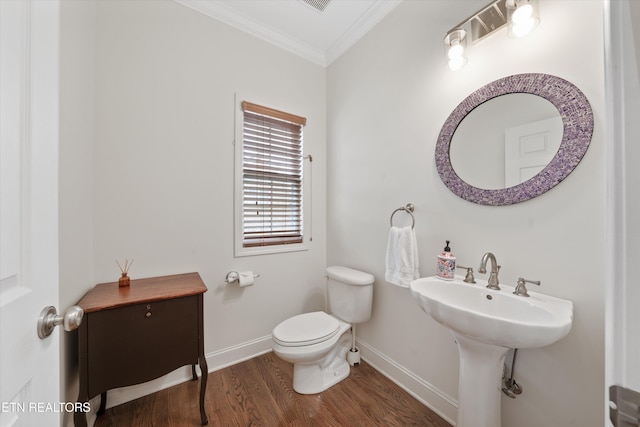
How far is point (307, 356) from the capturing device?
1476 millimetres

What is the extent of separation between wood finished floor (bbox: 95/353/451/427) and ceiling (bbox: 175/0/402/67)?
2733 millimetres

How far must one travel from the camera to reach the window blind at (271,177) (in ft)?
6.53

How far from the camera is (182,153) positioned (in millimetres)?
1706

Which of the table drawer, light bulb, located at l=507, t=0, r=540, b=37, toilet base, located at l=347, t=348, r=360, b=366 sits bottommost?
toilet base, located at l=347, t=348, r=360, b=366

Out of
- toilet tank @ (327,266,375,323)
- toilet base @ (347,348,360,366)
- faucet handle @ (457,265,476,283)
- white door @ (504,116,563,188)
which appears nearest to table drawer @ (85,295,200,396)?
toilet tank @ (327,266,375,323)

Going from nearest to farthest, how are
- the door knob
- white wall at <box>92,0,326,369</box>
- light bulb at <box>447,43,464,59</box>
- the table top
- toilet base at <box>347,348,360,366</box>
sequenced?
the door knob
the table top
light bulb at <box>447,43,464,59</box>
white wall at <box>92,0,326,369</box>
toilet base at <box>347,348,360,366</box>

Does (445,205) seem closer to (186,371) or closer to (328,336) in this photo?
(328,336)

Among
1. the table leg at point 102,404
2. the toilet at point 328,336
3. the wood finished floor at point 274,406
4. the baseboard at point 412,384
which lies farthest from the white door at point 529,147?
the table leg at point 102,404

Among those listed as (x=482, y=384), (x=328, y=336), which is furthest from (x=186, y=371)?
(x=482, y=384)

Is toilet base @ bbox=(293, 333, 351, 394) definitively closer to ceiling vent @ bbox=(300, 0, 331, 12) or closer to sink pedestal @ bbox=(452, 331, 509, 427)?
sink pedestal @ bbox=(452, 331, 509, 427)

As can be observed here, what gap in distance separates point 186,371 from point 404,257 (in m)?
1.75

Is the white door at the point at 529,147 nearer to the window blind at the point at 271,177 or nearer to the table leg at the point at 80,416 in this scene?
the window blind at the point at 271,177

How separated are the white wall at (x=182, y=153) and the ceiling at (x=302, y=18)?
77 millimetres

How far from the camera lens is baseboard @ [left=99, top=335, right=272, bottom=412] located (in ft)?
4.83
